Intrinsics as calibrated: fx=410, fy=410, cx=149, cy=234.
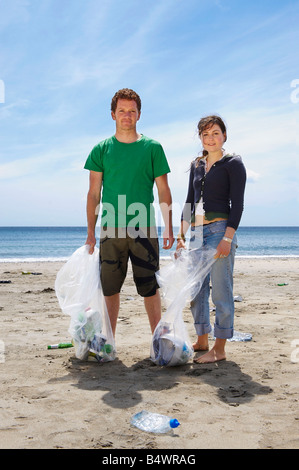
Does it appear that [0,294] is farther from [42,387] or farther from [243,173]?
[243,173]

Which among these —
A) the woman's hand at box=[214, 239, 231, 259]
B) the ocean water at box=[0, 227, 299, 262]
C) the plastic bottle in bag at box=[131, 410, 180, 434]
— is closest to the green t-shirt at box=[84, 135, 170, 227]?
the woman's hand at box=[214, 239, 231, 259]

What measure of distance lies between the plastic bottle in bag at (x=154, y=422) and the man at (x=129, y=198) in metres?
1.11

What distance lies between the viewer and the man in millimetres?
3057

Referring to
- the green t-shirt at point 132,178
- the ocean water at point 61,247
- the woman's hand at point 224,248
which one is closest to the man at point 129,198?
the green t-shirt at point 132,178

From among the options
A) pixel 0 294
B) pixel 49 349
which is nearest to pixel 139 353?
pixel 49 349

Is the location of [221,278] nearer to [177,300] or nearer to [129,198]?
[177,300]

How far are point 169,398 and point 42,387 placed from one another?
2.70 ft

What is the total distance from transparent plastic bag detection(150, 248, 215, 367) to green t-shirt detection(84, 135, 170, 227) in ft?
1.33

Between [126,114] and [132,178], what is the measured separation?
48 centimetres

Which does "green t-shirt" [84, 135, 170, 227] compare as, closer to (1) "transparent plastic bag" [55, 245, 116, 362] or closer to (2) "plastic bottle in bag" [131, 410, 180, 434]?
(1) "transparent plastic bag" [55, 245, 116, 362]

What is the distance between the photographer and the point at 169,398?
241cm

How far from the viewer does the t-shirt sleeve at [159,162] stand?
3.06 metres

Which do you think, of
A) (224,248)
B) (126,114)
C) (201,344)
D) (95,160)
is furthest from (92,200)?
(201,344)
